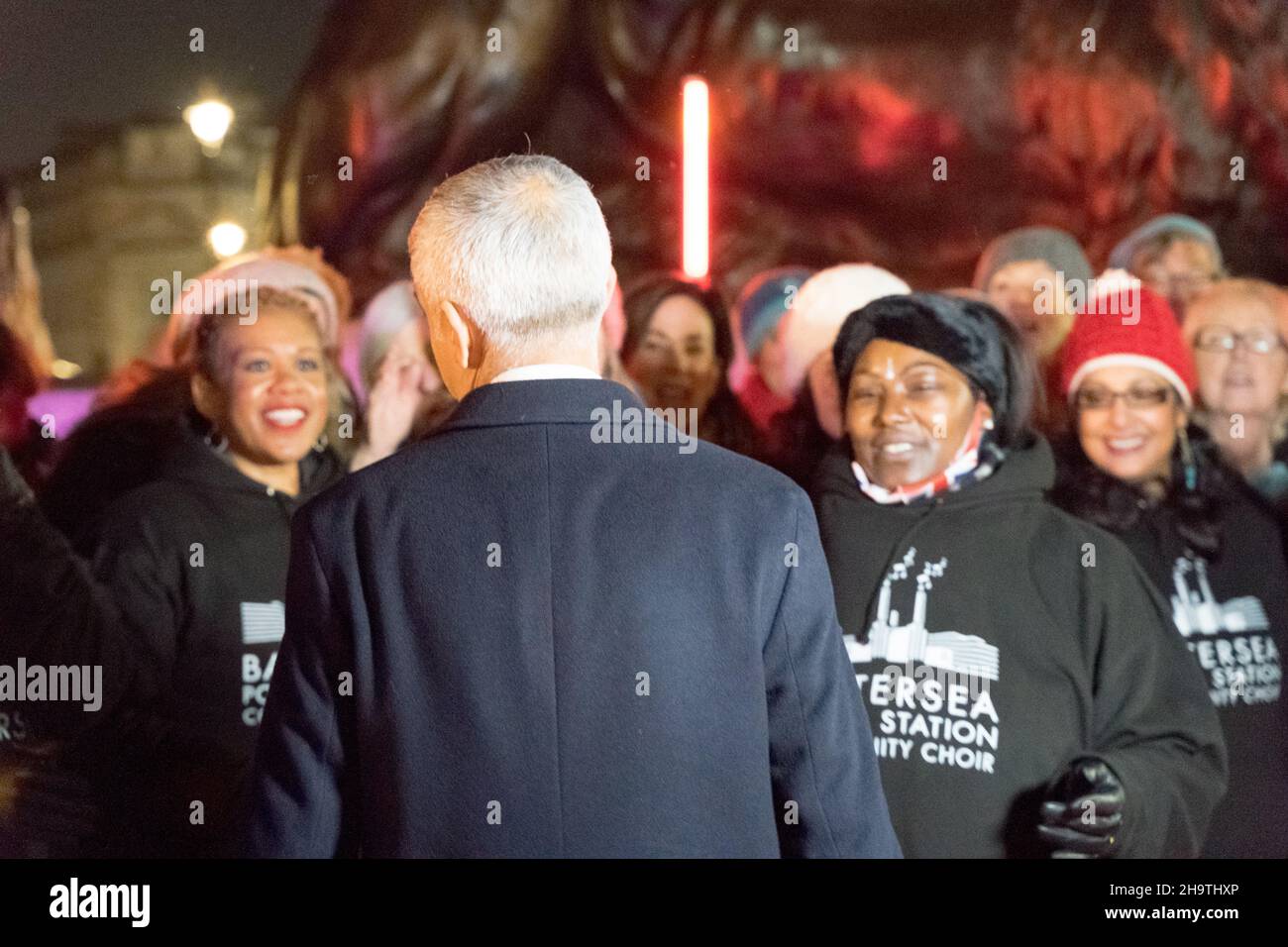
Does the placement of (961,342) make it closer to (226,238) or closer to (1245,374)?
(1245,374)

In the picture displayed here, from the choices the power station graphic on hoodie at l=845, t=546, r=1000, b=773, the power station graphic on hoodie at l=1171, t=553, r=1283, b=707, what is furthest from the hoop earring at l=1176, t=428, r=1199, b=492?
the power station graphic on hoodie at l=845, t=546, r=1000, b=773

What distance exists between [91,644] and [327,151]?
4.20 ft

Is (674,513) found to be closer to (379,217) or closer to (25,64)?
(379,217)

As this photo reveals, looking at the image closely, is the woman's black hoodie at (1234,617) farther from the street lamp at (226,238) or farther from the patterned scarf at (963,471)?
the street lamp at (226,238)

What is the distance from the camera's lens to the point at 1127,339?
336cm

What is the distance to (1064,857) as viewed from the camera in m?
3.20

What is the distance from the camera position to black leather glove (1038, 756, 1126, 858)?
305 centimetres

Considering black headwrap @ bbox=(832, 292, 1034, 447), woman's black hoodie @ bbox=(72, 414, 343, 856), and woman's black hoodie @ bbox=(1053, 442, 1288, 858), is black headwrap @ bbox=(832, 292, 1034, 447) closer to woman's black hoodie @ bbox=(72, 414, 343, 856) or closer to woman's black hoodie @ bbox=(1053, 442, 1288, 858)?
woman's black hoodie @ bbox=(1053, 442, 1288, 858)

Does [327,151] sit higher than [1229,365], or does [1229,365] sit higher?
[327,151]

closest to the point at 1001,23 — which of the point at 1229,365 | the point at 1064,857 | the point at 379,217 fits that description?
the point at 1229,365

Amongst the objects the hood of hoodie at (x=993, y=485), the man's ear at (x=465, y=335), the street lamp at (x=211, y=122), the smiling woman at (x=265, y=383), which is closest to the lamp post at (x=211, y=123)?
the street lamp at (x=211, y=122)

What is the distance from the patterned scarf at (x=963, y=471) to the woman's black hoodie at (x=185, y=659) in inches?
56.0

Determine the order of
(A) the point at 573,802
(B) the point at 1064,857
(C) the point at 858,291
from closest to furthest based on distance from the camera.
Result: (A) the point at 573,802
(B) the point at 1064,857
(C) the point at 858,291

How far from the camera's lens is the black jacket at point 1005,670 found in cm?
316
